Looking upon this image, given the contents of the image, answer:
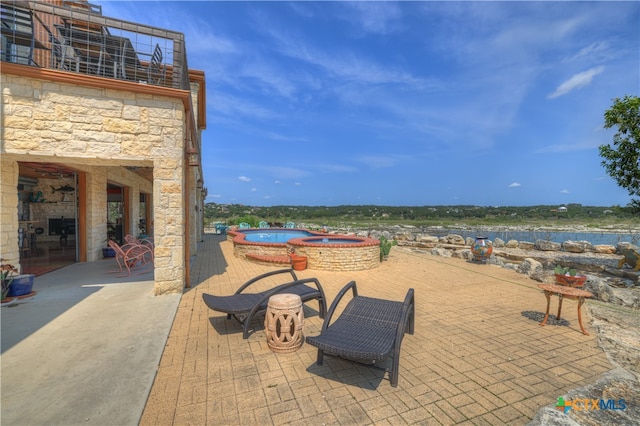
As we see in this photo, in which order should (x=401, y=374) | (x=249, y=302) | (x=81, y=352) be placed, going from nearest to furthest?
(x=401, y=374)
(x=81, y=352)
(x=249, y=302)

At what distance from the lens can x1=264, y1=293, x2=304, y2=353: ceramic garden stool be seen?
3420 mm

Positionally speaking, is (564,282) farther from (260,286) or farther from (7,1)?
(7,1)

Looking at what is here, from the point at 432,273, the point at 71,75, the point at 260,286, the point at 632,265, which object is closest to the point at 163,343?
the point at 260,286

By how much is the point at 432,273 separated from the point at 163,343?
7.25 meters

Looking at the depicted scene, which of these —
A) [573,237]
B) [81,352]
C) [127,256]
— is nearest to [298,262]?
[127,256]

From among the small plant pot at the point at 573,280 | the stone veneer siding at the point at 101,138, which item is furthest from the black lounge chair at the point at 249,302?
the small plant pot at the point at 573,280

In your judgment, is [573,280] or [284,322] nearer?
[284,322]

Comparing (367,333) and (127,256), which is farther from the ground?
(127,256)

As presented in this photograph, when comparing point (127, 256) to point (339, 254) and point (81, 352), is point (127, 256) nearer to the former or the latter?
point (81, 352)

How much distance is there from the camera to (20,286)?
16.8ft

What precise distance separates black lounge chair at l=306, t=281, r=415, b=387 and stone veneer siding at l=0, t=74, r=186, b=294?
12.2 feet

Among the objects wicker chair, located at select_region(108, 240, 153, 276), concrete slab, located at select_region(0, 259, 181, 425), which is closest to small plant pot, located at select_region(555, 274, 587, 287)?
concrete slab, located at select_region(0, 259, 181, 425)

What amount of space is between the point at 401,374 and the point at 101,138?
19.5 ft

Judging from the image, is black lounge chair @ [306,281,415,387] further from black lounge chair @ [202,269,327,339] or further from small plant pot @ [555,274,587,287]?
small plant pot @ [555,274,587,287]
